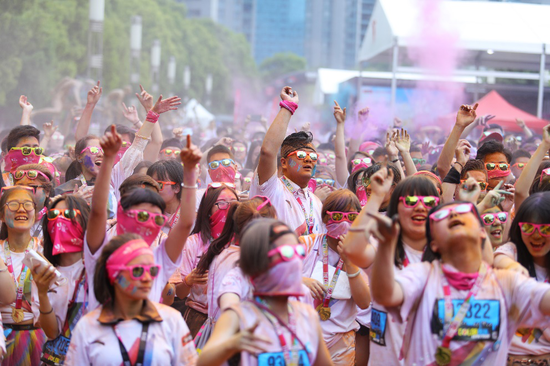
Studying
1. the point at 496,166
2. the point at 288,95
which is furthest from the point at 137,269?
the point at 496,166

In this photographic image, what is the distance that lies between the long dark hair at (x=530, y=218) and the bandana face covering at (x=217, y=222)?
6.35 ft

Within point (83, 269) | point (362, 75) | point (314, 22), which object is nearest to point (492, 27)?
point (362, 75)

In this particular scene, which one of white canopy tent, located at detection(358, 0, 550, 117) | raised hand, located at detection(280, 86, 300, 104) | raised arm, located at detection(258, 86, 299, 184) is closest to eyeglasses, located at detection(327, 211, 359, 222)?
raised arm, located at detection(258, 86, 299, 184)

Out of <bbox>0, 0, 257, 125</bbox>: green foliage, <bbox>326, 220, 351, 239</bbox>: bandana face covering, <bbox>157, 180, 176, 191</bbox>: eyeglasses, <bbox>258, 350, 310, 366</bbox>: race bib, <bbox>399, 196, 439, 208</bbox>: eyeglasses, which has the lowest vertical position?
<bbox>258, 350, 310, 366</bbox>: race bib

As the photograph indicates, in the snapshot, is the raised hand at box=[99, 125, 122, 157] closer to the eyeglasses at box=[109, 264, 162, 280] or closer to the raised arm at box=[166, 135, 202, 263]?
the raised arm at box=[166, 135, 202, 263]

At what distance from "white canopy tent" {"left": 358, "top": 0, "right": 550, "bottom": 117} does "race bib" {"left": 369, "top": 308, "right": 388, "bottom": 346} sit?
1523cm

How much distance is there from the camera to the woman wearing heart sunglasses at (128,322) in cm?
366

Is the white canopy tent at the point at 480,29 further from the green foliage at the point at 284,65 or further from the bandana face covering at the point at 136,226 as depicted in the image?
the green foliage at the point at 284,65

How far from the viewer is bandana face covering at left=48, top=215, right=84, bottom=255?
15.1 feet

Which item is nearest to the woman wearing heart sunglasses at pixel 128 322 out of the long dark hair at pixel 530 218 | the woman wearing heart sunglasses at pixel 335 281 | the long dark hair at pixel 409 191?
the long dark hair at pixel 409 191

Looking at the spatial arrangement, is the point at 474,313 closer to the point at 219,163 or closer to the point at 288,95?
the point at 288,95

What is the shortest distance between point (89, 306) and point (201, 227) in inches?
48.3

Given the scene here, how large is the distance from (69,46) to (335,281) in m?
24.9

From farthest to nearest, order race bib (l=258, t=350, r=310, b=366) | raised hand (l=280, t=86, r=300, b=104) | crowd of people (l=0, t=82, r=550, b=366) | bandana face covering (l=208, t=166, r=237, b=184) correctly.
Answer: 1. bandana face covering (l=208, t=166, r=237, b=184)
2. raised hand (l=280, t=86, r=300, b=104)
3. crowd of people (l=0, t=82, r=550, b=366)
4. race bib (l=258, t=350, r=310, b=366)
